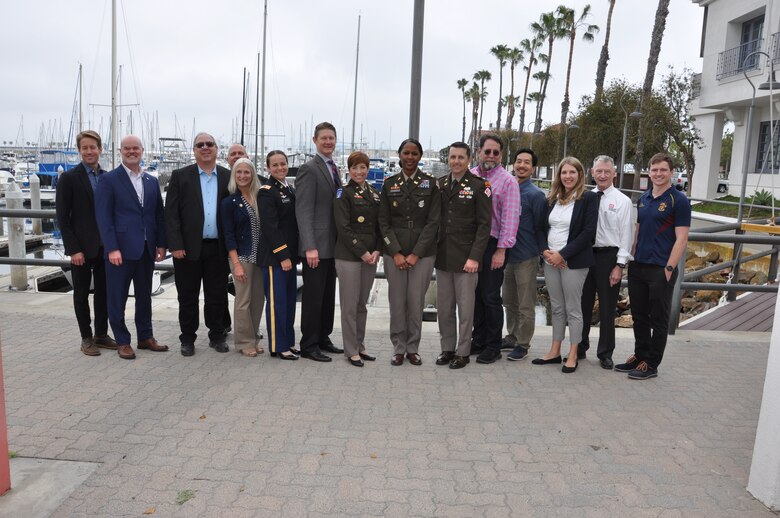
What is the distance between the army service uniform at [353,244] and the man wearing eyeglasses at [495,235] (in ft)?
3.28

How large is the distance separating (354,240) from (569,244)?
5.98ft

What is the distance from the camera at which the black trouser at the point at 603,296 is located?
541 cm

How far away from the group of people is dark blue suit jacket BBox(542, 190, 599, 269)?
1cm

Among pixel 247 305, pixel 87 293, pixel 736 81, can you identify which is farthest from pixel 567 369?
pixel 736 81

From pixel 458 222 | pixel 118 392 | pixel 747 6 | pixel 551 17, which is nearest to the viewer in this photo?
pixel 118 392

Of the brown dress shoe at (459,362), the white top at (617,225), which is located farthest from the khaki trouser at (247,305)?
the white top at (617,225)

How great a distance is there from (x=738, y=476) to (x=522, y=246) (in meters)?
2.58

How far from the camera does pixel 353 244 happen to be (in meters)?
5.29

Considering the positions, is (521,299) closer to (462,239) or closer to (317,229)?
(462,239)

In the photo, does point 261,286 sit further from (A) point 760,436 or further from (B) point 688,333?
(B) point 688,333

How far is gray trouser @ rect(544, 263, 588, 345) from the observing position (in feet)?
17.7

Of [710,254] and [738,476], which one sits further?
[710,254]

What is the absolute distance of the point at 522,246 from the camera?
18.5ft

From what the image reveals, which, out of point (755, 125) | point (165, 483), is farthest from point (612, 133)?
point (165, 483)
